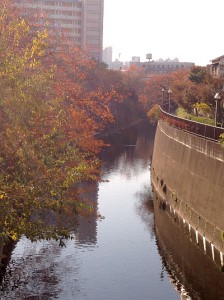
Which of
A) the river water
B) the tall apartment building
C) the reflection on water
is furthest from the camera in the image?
the tall apartment building

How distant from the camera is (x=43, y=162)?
18.2m

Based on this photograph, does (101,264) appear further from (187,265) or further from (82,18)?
(82,18)

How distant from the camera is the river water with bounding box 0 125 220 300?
24.1 metres

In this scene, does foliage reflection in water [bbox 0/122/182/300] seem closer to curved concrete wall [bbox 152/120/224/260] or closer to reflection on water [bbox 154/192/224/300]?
reflection on water [bbox 154/192/224/300]

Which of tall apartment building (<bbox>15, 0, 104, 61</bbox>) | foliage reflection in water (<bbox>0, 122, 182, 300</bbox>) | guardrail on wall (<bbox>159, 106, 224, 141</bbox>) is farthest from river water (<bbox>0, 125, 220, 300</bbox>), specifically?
tall apartment building (<bbox>15, 0, 104, 61</bbox>)

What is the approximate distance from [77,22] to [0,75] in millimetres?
134707

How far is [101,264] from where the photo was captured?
27.8 meters

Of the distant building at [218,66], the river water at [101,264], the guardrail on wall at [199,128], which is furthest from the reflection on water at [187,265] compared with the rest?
the distant building at [218,66]

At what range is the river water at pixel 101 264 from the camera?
79.2ft

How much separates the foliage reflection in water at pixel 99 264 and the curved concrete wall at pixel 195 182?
293 centimetres

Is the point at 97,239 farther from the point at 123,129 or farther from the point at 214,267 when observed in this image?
the point at 123,129

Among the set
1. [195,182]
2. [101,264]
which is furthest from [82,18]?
[101,264]

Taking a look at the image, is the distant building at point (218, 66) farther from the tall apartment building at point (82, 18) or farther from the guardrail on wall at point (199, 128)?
the tall apartment building at point (82, 18)

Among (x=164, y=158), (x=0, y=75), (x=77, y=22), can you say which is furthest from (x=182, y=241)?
(x=77, y=22)
